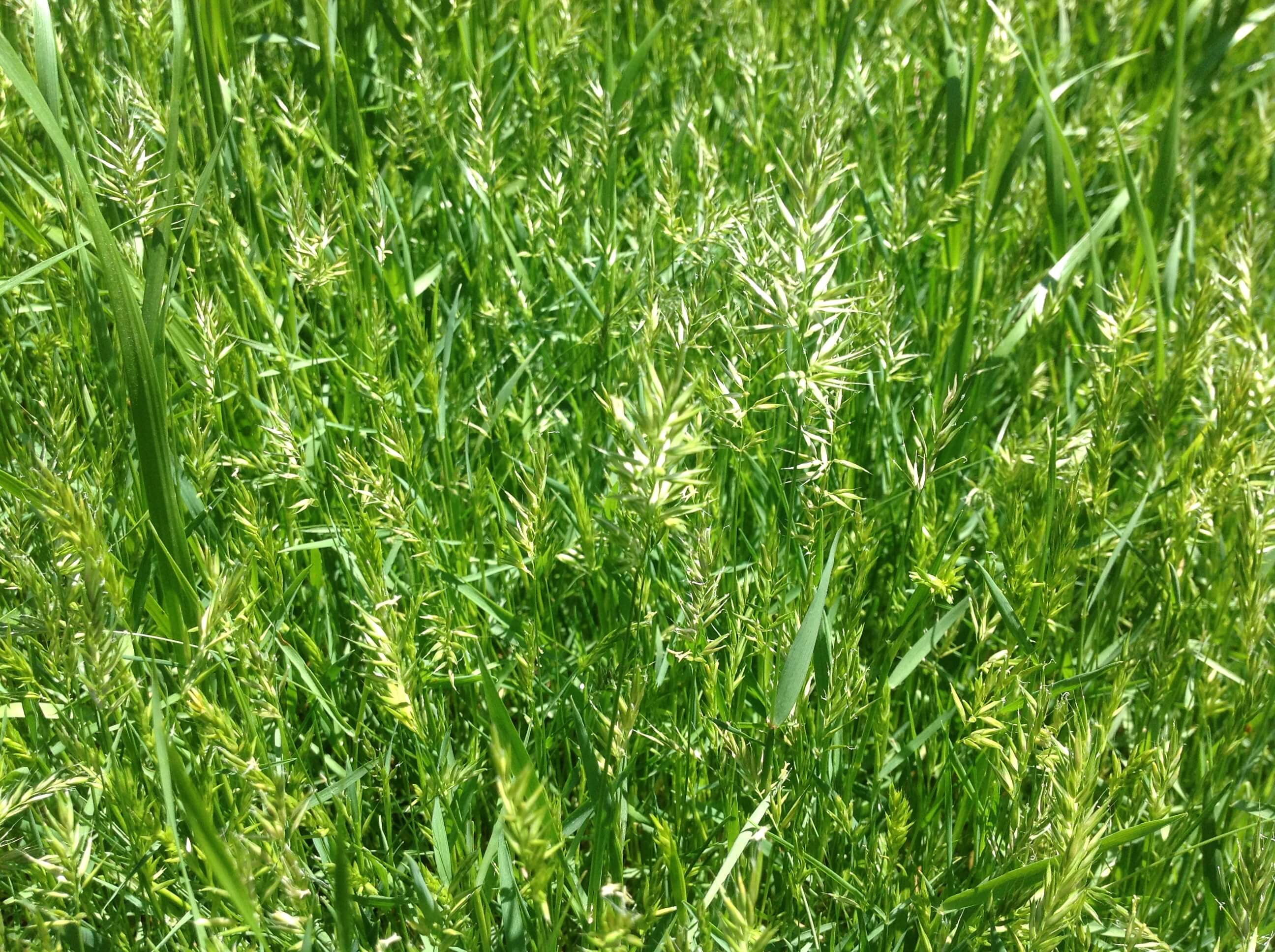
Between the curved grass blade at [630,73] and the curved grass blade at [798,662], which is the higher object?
the curved grass blade at [630,73]

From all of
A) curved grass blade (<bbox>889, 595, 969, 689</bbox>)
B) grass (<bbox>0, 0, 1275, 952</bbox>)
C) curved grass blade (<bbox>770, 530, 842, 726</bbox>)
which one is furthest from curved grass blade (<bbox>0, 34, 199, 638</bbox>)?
curved grass blade (<bbox>889, 595, 969, 689</bbox>)

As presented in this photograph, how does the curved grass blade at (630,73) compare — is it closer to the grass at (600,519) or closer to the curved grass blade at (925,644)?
the grass at (600,519)

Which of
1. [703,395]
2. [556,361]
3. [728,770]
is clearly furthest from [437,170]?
[728,770]

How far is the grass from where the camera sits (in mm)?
1248

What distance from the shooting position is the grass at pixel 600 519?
1248 millimetres

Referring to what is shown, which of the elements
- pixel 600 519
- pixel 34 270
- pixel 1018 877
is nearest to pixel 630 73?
pixel 34 270

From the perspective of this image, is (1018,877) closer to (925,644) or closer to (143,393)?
(925,644)

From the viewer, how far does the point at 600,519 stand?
1180 millimetres

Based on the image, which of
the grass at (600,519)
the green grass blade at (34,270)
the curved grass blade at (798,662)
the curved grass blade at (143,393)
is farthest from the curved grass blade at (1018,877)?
the green grass blade at (34,270)

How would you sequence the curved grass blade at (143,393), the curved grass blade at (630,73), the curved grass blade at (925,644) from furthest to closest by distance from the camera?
the curved grass blade at (630,73) < the curved grass blade at (925,644) < the curved grass blade at (143,393)

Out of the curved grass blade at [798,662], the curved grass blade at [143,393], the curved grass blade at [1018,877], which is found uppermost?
the curved grass blade at [143,393]

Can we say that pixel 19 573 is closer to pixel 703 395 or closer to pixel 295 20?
pixel 703 395

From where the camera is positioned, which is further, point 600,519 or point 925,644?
point 925,644

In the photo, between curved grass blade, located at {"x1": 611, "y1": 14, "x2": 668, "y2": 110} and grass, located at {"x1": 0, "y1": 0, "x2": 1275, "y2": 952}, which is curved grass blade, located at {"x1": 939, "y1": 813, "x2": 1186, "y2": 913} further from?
curved grass blade, located at {"x1": 611, "y1": 14, "x2": 668, "y2": 110}
